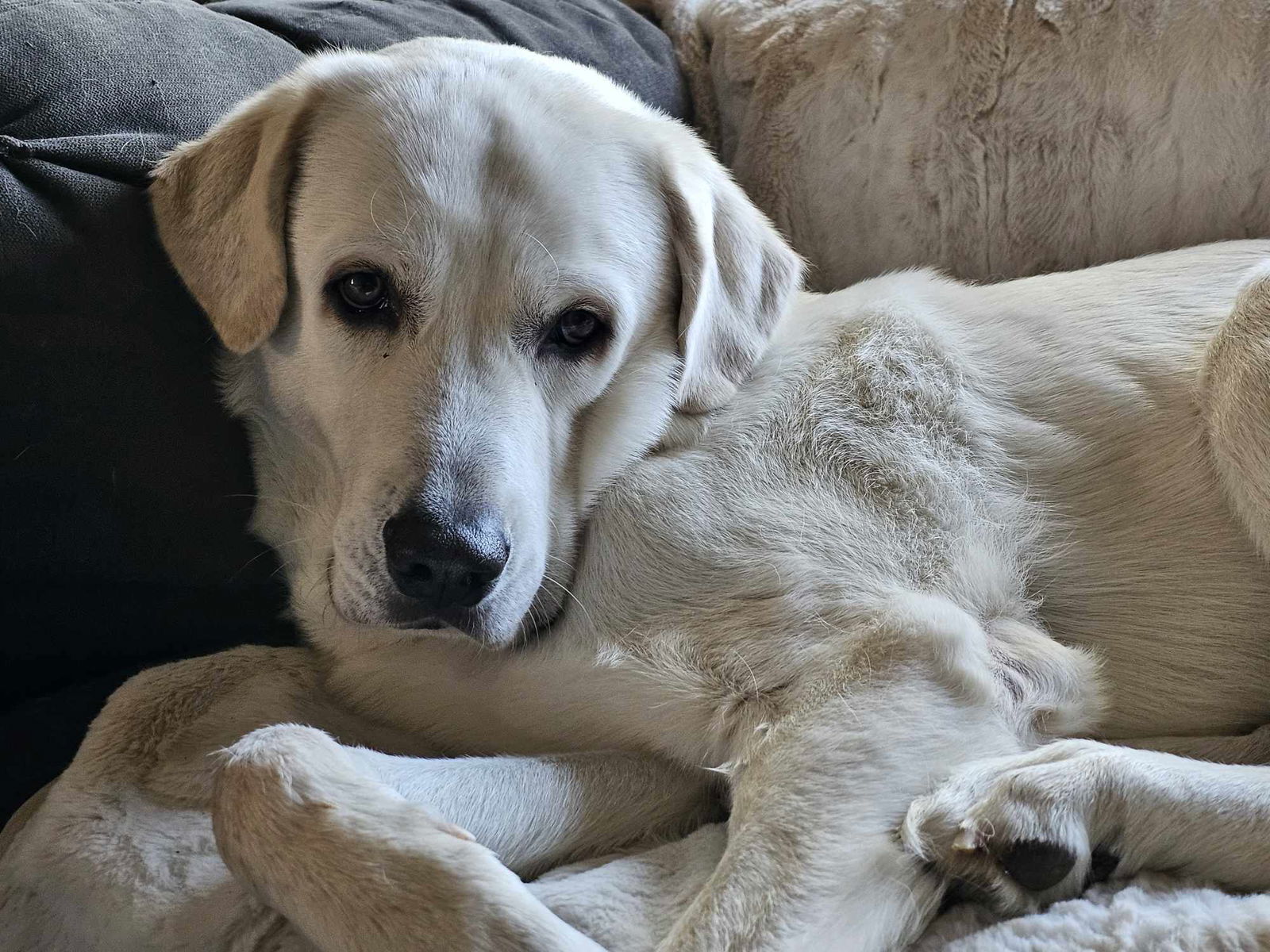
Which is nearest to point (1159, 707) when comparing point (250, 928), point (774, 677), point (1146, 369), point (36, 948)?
point (1146, 369)

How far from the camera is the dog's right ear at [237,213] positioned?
64.3 inches

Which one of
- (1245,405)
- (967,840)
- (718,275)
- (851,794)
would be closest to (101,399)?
(718,275)

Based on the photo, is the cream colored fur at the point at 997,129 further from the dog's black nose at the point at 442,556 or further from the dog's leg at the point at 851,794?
the dog's black nose at the point at 442,556

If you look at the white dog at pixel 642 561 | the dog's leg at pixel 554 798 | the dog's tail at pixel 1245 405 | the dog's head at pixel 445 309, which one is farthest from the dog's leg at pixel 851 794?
the dog's tail at pixel 1245 405

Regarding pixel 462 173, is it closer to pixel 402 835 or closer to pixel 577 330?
pixel 577 330

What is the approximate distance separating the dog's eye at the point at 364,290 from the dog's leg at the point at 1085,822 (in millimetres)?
1035

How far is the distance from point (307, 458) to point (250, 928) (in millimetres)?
709

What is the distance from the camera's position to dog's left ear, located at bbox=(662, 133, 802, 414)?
179 centimetres

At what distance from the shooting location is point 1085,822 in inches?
56.9

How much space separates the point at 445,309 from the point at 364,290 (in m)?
0.13

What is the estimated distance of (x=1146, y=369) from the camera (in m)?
1.86

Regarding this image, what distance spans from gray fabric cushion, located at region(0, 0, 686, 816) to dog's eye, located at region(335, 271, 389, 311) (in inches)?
12.8

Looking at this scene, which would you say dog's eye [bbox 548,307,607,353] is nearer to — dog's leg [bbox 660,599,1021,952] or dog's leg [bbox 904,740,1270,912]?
dog's leg [bbox 660,599,1021,952]

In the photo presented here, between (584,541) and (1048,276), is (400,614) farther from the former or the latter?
(1048,276)
